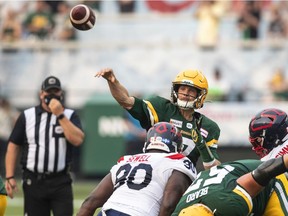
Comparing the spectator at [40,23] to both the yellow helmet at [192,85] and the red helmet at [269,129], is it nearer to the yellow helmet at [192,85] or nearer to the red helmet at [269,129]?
the yellow helmet at [192,85]

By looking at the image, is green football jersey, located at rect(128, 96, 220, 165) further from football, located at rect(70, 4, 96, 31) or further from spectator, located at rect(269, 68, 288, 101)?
spectator, located at rect(269, 68, 288, 101)

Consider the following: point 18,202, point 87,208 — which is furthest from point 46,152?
point 18,202

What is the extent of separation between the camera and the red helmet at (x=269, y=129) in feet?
19.4

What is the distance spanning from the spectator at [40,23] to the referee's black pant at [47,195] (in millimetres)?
10330

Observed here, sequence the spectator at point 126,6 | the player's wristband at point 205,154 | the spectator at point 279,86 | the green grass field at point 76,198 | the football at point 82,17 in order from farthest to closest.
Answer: the spectator at point 126,6 < the spectator at point 279,86 < the green grass field at point 76,198 < the football at point 82,17 < the player's wristband at point 205,154

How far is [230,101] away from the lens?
685 inches

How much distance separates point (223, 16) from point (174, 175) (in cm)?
1286

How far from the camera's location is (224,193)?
5453mm

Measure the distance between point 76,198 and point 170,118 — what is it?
6883 millimetres

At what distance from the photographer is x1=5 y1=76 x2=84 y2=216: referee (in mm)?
8758

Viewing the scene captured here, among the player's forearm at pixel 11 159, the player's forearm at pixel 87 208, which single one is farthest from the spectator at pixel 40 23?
the player's forearm at pixel 87 208

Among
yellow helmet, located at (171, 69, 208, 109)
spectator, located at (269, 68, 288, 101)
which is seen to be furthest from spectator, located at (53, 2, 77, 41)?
yellow helmet, located at (171, 69, 208, 109)

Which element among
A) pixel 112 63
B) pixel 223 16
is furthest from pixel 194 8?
pixel 112 63

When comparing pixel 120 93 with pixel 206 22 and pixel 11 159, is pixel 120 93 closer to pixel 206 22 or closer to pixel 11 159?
pixel 11 159
